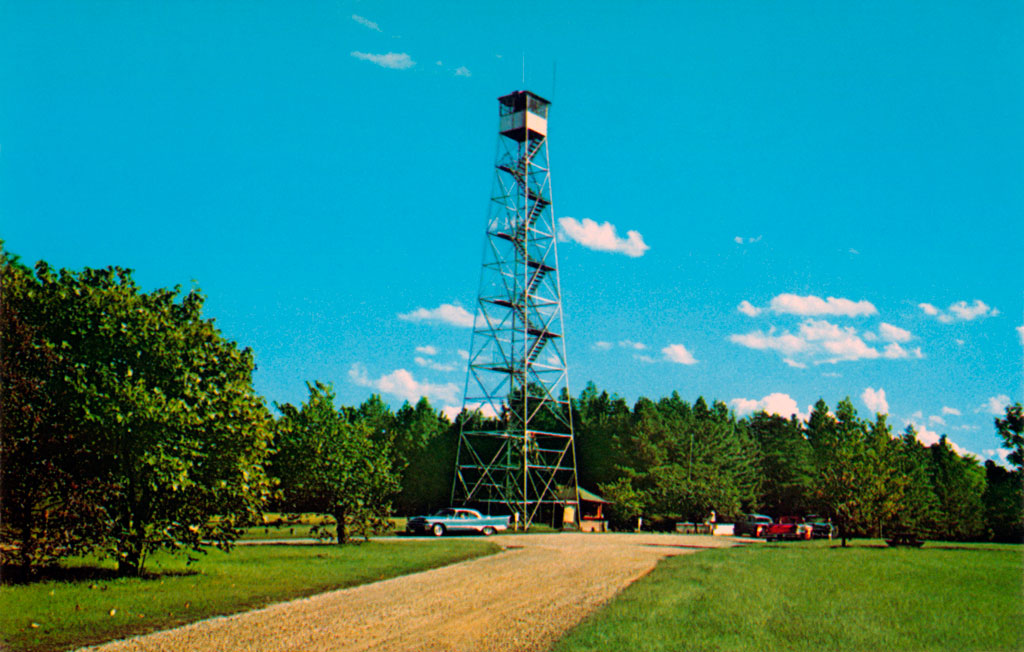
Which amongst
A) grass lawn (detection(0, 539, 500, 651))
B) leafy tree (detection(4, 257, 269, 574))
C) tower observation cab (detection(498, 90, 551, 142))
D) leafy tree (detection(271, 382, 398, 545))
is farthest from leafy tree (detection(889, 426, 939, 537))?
leafy tree (detection(4, 257, 269, 574))

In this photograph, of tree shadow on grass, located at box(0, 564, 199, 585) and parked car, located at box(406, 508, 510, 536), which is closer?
tree shadow on grass, located at box(0, 564, 199, 585)

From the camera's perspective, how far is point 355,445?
97.8 ft

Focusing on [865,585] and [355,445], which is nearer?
[865,585]

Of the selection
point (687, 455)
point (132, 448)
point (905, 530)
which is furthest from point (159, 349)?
point (687, 455)

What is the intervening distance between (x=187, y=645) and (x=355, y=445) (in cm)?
1974

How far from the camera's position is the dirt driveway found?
10.4m

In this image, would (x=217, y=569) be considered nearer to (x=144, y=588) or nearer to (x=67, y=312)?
(x=144, y=588)

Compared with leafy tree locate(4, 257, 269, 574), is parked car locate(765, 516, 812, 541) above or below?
below

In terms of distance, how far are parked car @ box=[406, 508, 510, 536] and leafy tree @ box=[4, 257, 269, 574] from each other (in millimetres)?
23763

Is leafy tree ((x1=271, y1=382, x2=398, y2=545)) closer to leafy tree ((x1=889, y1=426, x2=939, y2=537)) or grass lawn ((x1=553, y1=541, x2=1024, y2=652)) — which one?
grass lawn ((x1=553, y1=541, x2=1024, y2=652))

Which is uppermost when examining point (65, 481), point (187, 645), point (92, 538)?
point (65, 481)

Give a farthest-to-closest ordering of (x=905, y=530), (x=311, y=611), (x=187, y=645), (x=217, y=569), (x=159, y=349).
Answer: (x=905, y=530) < (x=217, y=569) < (x=159, y=349) < (x=311, y=611) < (x=187, y=645)

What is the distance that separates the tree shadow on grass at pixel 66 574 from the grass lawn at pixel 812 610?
10.5 m

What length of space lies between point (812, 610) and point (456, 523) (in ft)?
99.7
